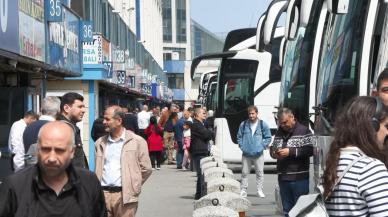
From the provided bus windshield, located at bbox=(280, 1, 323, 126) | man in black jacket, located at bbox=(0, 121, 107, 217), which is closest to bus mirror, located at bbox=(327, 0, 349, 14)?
bus windshield, located at bbox=(280, 1, 323, 126)

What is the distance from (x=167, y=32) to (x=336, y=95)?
11776 cm

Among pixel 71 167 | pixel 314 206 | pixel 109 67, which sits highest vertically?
pixel 109 67

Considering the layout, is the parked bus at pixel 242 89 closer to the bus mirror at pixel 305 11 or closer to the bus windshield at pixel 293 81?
the bus windshield at pixel 293 81

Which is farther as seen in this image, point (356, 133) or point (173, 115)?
point (173, 115)

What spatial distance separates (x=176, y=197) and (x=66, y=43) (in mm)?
4430

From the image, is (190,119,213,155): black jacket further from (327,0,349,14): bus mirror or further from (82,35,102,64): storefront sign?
(327,0,349,14): bus mirror

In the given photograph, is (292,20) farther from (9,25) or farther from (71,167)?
(71,167)

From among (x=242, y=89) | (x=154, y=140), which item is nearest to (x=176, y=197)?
(x=242, y=89)

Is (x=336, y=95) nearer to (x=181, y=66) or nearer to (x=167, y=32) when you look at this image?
(x=181, y=66)

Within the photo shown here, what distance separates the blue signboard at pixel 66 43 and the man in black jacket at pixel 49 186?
1274 centimetres

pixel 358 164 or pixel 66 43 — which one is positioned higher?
pixel 66 43

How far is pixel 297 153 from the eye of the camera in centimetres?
1126

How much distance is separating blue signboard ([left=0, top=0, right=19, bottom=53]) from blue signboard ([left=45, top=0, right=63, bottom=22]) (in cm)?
325

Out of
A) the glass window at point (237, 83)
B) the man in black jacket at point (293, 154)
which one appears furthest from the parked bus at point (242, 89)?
the man in black jacket at point (293, 154)
